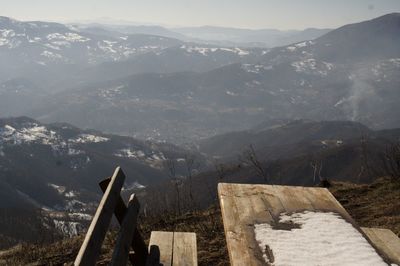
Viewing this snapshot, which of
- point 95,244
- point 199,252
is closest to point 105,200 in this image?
point 95,244

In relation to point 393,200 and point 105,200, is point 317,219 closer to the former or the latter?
point 105,200

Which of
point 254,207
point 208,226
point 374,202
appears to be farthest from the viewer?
point 374,202

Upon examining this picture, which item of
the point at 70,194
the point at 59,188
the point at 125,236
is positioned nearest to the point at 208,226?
the point at 125,236

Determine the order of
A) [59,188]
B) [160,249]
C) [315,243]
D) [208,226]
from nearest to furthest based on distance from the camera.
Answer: [315,243]
[160,249]
[208,226]
[59,188]

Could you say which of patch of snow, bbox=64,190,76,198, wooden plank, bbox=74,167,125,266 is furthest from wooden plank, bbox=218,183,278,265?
patch of snow, bbox=64,190,76,198

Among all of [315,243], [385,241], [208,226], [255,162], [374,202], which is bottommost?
[208,226]

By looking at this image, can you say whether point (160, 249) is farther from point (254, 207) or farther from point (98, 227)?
point (98, 227)

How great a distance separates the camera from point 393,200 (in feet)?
33.6

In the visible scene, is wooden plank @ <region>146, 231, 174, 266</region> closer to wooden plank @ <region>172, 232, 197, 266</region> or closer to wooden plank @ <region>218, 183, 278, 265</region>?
wooden plank @ <region>172, 232, 197, 266</region>

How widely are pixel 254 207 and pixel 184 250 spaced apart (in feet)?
3.52

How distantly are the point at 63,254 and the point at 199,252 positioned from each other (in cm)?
278

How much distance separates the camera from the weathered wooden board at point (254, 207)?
3412 millimetres

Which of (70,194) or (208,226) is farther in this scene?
(70,194)

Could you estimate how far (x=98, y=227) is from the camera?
2873 millimetres
